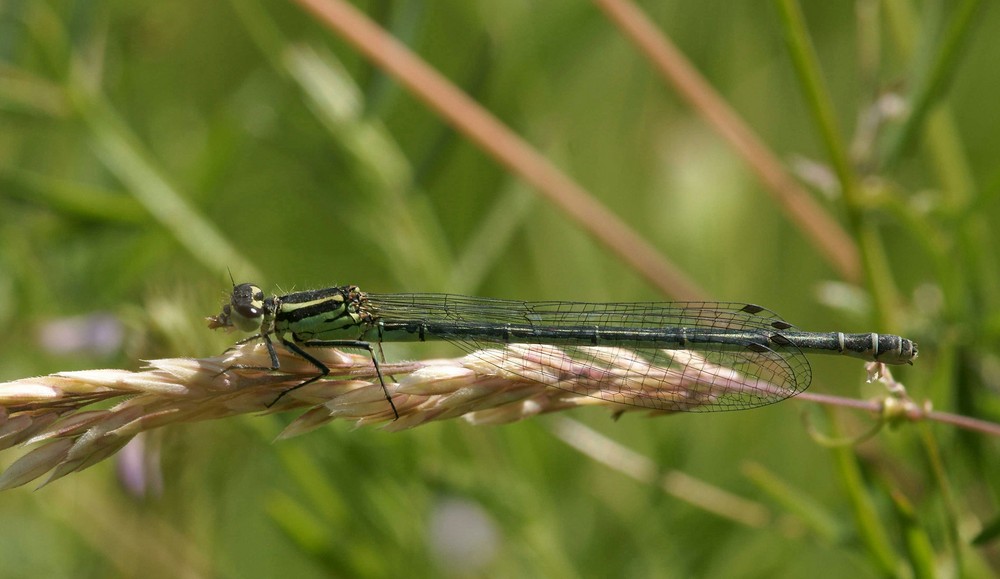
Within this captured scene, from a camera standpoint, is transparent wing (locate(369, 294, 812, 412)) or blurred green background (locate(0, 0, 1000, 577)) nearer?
transparent wing (locate(369, 294, 812, 412))

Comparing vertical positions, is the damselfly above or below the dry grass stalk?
above

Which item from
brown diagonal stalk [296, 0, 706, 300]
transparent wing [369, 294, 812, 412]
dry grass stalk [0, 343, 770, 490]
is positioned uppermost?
brown diagonal stalk [296, 0, 706, 300]

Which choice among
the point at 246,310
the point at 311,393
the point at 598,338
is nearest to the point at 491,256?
the point at 598,338

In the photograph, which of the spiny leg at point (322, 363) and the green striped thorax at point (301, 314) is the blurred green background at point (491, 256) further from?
the spiny leg at point (322, 363)

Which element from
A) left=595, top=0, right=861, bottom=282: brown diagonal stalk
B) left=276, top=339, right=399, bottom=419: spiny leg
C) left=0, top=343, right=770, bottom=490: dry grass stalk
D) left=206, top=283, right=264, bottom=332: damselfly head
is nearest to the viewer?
left=0, top=343, right=770, bottom=490: dry grass stalk

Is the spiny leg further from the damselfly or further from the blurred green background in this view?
the blurred green background

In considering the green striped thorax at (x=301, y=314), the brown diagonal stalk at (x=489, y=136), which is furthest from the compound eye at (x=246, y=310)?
the brown diagonal stalk at (x=489, y=136)

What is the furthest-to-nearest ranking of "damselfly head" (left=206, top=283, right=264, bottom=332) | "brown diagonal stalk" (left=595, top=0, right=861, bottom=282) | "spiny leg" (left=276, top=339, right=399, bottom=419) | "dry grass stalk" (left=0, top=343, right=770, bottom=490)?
"brown diagonal stalk" (left=595, top=0, right=861, bottom=282) < "damselfly head" (left=206, top=283, right=264, bottom=332) < "spiny leg" (left=276, top=339, right=399, bottom=419) < "dry grass stalk" (left=0, top=343, right=770, bottom=490)

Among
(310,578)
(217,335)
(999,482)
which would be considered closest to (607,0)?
(217,335)

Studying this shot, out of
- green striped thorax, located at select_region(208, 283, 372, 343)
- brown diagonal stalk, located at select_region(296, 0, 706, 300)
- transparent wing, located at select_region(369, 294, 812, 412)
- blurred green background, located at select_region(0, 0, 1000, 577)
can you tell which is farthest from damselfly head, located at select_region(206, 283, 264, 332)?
brown diagonal stalk, located at select_region(296, 0, 706, 300)
